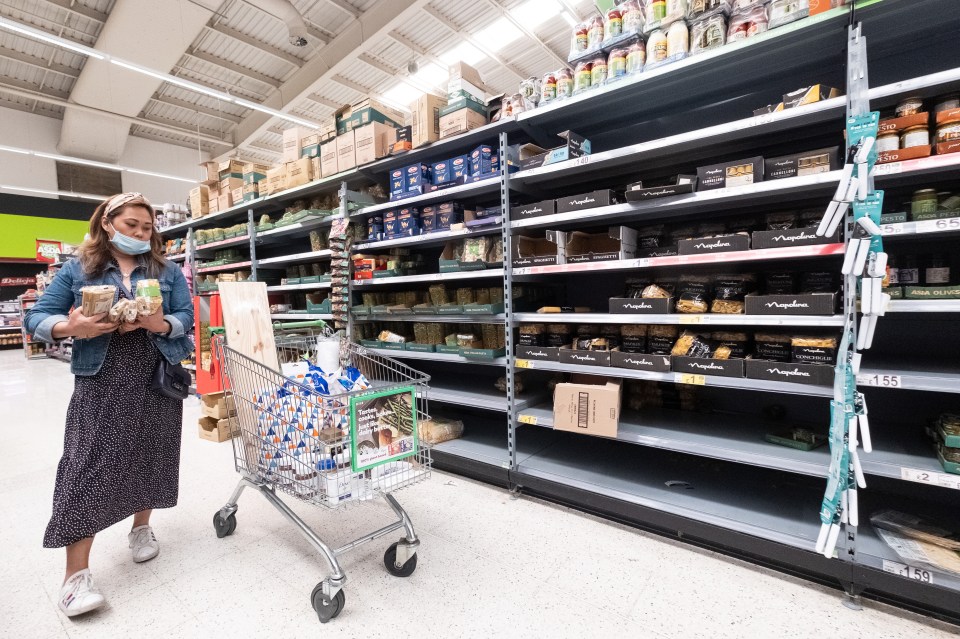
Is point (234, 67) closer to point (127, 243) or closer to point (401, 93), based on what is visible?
point (401, 93)

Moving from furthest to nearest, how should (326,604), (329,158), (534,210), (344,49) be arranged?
(344,49), (329,158), (534,210), (326,604)

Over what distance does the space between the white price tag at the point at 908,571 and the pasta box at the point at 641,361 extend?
0.99 meters

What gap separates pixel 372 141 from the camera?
3188mm

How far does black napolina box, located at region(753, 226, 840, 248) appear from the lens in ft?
5.46

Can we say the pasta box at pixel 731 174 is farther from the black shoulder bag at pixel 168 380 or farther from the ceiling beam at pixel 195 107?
the ceiling beam at pixel 195 107

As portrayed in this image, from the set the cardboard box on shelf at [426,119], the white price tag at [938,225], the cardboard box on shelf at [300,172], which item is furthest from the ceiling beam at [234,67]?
the white price tag at [938,225]

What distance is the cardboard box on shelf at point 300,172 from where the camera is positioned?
3.82m

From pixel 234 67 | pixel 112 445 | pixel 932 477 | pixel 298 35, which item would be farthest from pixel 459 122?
pixel 234 67

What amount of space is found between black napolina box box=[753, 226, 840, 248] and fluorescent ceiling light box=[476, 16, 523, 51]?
687 centimetres

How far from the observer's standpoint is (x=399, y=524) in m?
1.78

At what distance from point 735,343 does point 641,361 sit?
0.42 meters

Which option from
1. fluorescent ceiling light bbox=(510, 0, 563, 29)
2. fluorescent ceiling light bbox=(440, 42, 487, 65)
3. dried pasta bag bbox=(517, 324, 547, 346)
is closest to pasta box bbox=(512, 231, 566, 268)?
dried pasta bag bbox=(517, 324, 547, 346)

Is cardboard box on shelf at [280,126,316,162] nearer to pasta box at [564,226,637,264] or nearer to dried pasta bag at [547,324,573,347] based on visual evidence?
pasta box at [564,226,637,264]

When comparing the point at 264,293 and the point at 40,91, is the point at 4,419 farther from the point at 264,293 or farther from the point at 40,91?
the point at 40,91
